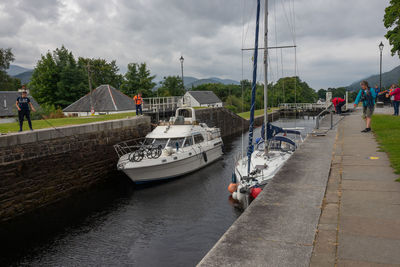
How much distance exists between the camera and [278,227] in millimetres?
4102

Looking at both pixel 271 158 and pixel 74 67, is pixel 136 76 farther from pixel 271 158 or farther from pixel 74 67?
pixel 271 158

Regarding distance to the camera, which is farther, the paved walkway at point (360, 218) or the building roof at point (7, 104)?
the building roof at point (7, 104)

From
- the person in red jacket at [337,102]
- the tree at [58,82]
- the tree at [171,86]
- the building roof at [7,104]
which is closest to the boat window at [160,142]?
the person in red jacket at [337,102]

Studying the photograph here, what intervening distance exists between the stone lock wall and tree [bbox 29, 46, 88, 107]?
35268 millimetres

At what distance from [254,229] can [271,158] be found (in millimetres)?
8638

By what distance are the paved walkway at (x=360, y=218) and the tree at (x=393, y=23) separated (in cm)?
2539

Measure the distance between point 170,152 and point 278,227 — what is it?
38.2 ft

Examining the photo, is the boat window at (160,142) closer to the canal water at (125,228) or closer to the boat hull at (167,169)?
the boat hull at (167,169)

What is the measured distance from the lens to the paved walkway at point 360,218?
10.7ft

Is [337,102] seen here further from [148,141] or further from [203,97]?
[203,97]

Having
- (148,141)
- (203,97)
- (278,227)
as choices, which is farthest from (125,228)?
(203,97)

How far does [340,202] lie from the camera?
485 cm

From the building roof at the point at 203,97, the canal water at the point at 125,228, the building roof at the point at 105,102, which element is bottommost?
the canal water at the point at 125,228

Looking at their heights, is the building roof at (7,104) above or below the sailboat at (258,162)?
above
